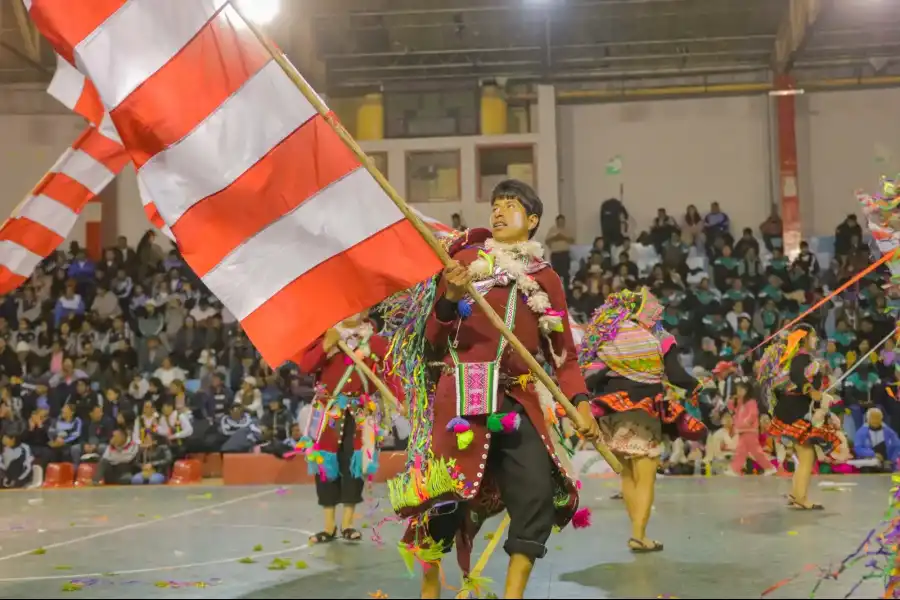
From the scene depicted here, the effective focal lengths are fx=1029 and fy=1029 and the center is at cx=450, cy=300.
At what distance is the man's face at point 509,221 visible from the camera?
4340mm

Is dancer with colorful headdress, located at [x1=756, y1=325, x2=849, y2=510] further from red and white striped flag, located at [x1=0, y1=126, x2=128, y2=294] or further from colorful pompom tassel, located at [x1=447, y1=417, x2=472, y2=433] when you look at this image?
red and white striped flag, located at [x1=0, y1=126, x2=128, y2=294]

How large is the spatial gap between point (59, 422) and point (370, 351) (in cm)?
899

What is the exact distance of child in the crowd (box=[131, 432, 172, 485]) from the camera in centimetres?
1360

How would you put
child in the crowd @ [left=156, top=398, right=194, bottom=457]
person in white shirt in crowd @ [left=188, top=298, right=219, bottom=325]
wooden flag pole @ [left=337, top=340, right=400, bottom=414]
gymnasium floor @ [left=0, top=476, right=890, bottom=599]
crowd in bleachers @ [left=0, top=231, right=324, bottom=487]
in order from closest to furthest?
gymnasium floor @ [left=0, top=476, right=890, bottom=599] < wooden flag pole @ [left=337, top=340, right=400, bottom=414] < crowd in bleachers @ [left=0, top=231, right=324, bottom=487] < child in the crowd @ [left=156, top=398, right=194, bottom=457] < person in white shirt in crowd @ [left=188, top=298, right=219, bottom=325]

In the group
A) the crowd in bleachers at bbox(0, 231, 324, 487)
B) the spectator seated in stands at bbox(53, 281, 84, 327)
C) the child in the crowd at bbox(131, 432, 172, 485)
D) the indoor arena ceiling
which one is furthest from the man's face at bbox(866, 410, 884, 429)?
the spectator seated in stands at bbox(53, 281, 84, 327)

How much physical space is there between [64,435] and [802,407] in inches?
398

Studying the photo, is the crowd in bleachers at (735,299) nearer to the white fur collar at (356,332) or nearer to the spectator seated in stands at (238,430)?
the spectator seated in stands at (238,430)

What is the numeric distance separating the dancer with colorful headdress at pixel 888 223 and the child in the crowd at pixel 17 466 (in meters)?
12.4

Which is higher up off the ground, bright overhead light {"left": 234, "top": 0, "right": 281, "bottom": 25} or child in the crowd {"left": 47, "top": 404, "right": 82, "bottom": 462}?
bright overhead light {"left": 234, "top": 0, "right": 281, "bottom": 25}

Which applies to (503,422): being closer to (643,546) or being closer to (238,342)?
(643,546)

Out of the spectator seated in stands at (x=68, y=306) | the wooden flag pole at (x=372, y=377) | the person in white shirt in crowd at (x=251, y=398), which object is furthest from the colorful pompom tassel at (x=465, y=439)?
the spectator seated in stands at (x=68, y=306)

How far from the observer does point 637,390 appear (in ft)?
21.4

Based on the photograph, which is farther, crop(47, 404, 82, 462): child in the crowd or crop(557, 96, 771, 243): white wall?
crop(557, 96, 771, 243): white wall

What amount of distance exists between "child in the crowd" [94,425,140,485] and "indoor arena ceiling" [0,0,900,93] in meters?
6.83
